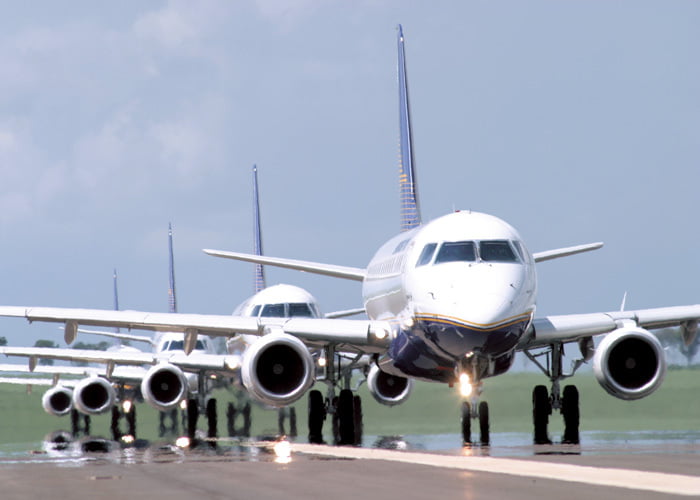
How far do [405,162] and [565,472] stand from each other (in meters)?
23.5

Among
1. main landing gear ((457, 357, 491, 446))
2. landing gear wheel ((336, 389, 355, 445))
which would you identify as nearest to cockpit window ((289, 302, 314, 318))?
landing gear wheel ((336, 389, 355, 445))

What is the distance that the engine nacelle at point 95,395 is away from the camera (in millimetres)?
49156

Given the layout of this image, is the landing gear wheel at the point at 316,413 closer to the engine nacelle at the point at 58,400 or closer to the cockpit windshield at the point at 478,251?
the cockpit windshield at the point at 478,251

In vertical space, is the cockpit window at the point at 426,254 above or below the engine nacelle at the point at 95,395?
above

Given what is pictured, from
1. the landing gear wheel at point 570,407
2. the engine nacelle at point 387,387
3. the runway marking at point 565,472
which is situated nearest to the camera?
the runway marking at point 565,472

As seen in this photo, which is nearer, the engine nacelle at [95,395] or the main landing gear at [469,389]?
the main landing gear at [469,389]

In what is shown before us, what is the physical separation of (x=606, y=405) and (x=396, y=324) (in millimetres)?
20262

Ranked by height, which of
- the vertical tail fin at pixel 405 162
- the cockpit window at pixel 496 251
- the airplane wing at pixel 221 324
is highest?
the vertical tail fin at pixel 405 162

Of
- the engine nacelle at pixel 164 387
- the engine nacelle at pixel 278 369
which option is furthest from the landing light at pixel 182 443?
the engine nacelle at pixel 164 387

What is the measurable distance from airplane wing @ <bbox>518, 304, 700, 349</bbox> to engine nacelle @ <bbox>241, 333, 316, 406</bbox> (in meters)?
4.34

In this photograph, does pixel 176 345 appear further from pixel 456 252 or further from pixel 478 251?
pixel 478 251

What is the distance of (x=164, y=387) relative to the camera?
39.8 metres

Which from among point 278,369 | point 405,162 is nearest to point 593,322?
point 278,369

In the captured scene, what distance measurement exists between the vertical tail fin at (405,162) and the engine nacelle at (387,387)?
5877 millimetres
